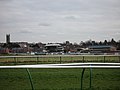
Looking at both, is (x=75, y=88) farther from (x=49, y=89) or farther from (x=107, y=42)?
(x=107, y=42)

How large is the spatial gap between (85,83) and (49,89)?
2.06 m

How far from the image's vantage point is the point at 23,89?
331 inches

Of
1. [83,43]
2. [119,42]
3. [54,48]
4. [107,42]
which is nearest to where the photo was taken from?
[54,48]

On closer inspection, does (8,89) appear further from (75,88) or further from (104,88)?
(104,88)

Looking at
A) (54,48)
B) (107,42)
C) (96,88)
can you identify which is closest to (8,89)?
(96,88)

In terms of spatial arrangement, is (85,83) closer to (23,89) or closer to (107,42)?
(23,89)

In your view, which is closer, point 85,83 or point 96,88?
point 96,88

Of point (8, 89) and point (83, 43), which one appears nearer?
point (8, 89)

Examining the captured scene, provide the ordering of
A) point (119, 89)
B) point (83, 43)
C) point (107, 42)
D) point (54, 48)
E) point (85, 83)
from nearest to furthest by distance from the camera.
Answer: point (119, 89) < point (85, 83) < point (54, 48) < point (107, 42) < point (83, 43)

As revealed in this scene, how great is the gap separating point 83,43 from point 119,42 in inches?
1182

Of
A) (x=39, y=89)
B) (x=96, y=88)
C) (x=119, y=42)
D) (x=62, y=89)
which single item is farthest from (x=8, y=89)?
(x=119, y=42)

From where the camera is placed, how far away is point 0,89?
8.37 m

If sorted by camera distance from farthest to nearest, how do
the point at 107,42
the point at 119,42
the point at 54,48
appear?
the point at 107,42 < the point at 119,42 < the point at 54,48

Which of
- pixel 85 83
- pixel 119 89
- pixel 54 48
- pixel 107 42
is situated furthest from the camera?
pixel 107 42
